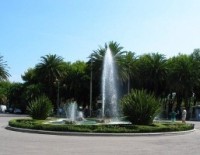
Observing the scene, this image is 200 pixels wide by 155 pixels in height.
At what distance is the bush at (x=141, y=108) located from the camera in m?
30.0

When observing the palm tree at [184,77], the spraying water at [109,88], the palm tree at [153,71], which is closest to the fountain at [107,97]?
the spraying water at [109,88]

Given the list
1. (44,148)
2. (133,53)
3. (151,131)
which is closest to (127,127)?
(151,131)

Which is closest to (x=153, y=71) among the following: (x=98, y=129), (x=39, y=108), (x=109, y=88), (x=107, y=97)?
(x=107, y=97)

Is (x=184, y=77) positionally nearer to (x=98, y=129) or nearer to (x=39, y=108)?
(x=39, y=108)

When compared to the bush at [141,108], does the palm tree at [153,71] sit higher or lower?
higher

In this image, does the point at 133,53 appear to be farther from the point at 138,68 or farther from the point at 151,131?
the point at 151,131

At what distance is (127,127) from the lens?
91.9 ft

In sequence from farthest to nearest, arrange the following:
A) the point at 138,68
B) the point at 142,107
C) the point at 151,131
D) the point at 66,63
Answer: the point at 66,63, the point at 138,68, the point at 142,107, the point at 151,131

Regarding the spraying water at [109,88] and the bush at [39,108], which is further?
the spraying water at [109,88]

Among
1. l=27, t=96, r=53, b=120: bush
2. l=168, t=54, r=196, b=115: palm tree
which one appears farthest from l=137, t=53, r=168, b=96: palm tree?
l=27, t=96, r=53, b=120: bush

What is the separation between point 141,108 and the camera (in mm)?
29906

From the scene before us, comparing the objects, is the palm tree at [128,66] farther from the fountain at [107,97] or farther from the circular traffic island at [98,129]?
the circular traffic island at [98,129]

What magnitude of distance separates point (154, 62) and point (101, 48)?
9833mm

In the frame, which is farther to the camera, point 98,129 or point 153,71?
point 153,71
